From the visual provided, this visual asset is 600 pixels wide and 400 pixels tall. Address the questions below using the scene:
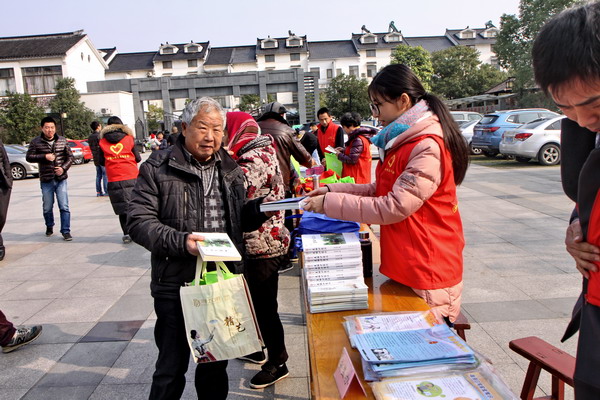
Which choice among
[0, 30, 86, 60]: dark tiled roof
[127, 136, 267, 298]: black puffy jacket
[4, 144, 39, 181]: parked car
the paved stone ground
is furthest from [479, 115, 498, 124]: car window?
[0, 30, 86, 60]: dark tiled roof

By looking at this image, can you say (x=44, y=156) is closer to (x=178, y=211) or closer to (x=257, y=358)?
(x=257, y=358)

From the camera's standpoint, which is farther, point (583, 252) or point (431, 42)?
point (431, 42)

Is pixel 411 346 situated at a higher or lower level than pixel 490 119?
lower

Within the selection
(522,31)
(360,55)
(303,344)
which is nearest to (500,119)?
(303,344)

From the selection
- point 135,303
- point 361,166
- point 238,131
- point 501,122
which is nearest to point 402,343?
point 238,131

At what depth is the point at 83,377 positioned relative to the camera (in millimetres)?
3188

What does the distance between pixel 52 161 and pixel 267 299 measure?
566 centimetres

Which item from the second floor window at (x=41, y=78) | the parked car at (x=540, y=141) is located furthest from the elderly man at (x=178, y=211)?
the second floor window at (x=41, y=78)

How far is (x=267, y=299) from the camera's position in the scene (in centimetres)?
296

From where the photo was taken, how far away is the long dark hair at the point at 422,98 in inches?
78.2

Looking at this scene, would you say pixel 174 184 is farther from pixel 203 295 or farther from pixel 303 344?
pixel 303 344

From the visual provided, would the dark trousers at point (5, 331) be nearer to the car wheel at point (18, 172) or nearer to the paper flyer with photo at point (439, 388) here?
the paper flyer with photo at point (439, 388)

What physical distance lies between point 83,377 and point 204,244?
1.92 metres

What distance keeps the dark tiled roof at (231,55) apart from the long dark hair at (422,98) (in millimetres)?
62926
